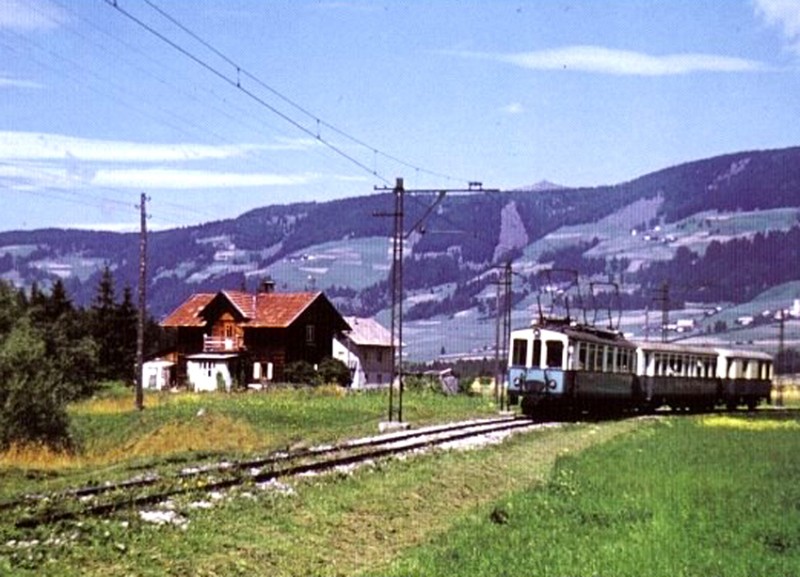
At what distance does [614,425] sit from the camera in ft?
135

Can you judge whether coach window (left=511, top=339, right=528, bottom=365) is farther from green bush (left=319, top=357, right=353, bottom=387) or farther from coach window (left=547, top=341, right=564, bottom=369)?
green bush (left=319, top=357, right=353, bottom=387)

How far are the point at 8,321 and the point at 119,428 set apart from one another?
6.35m

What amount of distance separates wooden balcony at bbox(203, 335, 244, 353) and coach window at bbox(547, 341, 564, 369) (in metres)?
49.6

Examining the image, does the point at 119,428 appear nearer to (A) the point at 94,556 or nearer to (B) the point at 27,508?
(B) the point at 27,508

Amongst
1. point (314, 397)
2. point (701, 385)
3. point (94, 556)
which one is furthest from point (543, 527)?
point (701, 385)

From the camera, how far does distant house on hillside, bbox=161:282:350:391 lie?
88000 millimetres

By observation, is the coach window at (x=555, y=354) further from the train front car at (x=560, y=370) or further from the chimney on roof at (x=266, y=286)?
the chimney on roof at (x=266, y=286)

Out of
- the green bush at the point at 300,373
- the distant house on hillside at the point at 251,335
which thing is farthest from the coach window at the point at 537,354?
the distant house on hillside at the point at 251,335

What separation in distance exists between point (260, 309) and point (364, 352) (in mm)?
16635

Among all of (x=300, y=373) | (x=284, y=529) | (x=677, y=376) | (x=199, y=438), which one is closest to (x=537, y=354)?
(x=677, y=376)

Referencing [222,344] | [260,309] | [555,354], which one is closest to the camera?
[555,354]

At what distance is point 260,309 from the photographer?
90.7 m

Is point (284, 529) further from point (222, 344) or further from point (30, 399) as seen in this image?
point (222, 344)

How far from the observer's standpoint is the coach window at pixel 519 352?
1737 inches
